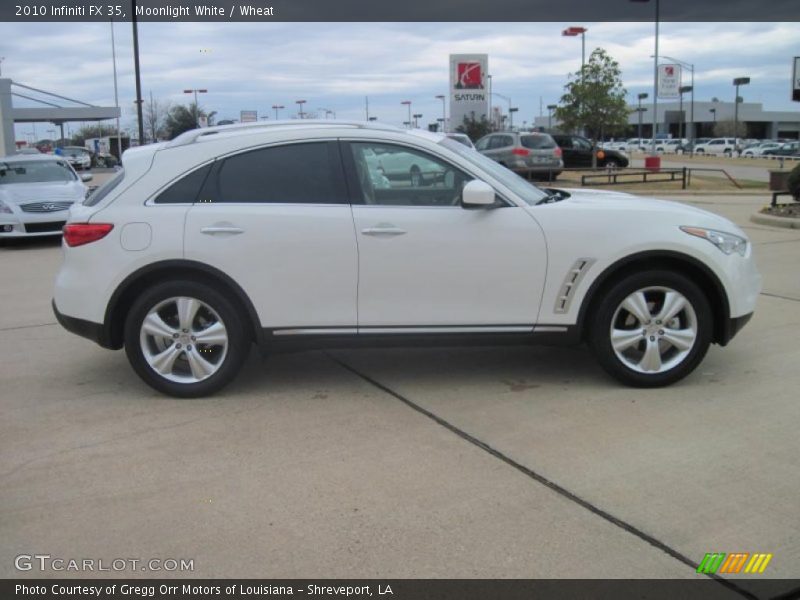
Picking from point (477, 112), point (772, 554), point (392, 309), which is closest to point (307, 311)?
point (392, 309)

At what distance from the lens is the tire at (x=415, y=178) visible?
513 cm

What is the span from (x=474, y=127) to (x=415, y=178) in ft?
151

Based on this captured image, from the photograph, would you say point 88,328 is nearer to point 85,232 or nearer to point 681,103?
point 85,232

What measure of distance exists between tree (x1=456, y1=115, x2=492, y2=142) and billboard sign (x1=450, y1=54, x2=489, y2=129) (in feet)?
1.64

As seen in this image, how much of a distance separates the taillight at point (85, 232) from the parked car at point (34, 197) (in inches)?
319

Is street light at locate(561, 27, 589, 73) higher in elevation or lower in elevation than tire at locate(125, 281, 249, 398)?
higher

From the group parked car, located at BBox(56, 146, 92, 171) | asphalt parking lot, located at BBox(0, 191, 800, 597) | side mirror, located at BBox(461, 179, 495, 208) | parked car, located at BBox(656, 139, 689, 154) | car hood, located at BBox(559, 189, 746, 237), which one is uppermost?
parked car, located at BBox(656, 139, 689, 154)

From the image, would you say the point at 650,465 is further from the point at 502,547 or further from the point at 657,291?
the point at 657,291

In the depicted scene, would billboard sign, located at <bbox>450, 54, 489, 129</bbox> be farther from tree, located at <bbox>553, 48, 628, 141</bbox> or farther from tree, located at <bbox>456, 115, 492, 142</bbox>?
tree, located at <bbox>553, 48, 628, 141</bbox>

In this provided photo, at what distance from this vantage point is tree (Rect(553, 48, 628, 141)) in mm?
35438

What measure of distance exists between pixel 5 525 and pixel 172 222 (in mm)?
2113

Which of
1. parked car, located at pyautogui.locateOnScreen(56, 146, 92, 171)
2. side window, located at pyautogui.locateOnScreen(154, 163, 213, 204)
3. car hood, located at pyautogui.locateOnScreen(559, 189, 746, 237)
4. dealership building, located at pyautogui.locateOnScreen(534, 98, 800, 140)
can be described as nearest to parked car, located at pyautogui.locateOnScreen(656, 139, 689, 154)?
dealership building, located at pyautogui.locateOnScreen(534, 98, 800, 140)
